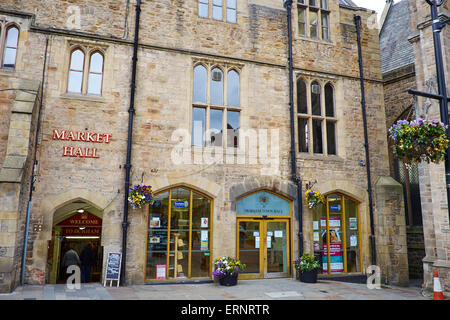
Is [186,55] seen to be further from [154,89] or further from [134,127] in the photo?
[134,127]

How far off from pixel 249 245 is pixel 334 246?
3098 millimetres

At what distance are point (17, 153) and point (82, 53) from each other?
12.2 feet

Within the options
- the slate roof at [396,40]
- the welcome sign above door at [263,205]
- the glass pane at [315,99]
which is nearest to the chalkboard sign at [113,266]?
the welcome sign above door at [263,205]

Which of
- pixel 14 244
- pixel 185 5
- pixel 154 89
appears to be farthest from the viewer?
pixel 185 5

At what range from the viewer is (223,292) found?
30.0 feet

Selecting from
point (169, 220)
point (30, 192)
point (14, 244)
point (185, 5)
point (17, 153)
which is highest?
point (185, 5)

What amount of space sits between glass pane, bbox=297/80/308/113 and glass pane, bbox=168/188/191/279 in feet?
16.8

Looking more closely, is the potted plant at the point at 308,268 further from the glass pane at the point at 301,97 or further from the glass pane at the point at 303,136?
the glass pane at the point at 301,97

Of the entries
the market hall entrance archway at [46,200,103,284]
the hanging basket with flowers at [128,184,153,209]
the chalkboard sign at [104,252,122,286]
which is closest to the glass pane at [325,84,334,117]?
the hanging basket with flowers at [128,184,153,209]

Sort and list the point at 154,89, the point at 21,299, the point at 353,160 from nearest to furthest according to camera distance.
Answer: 1. the point at 21,299
2. the point at 154,89
3. the point at 353,160

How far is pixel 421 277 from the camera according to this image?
45.1ft

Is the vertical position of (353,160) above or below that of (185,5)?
below

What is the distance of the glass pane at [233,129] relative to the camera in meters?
11.6

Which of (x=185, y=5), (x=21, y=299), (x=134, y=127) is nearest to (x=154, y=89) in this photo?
(x=134, y=127)
